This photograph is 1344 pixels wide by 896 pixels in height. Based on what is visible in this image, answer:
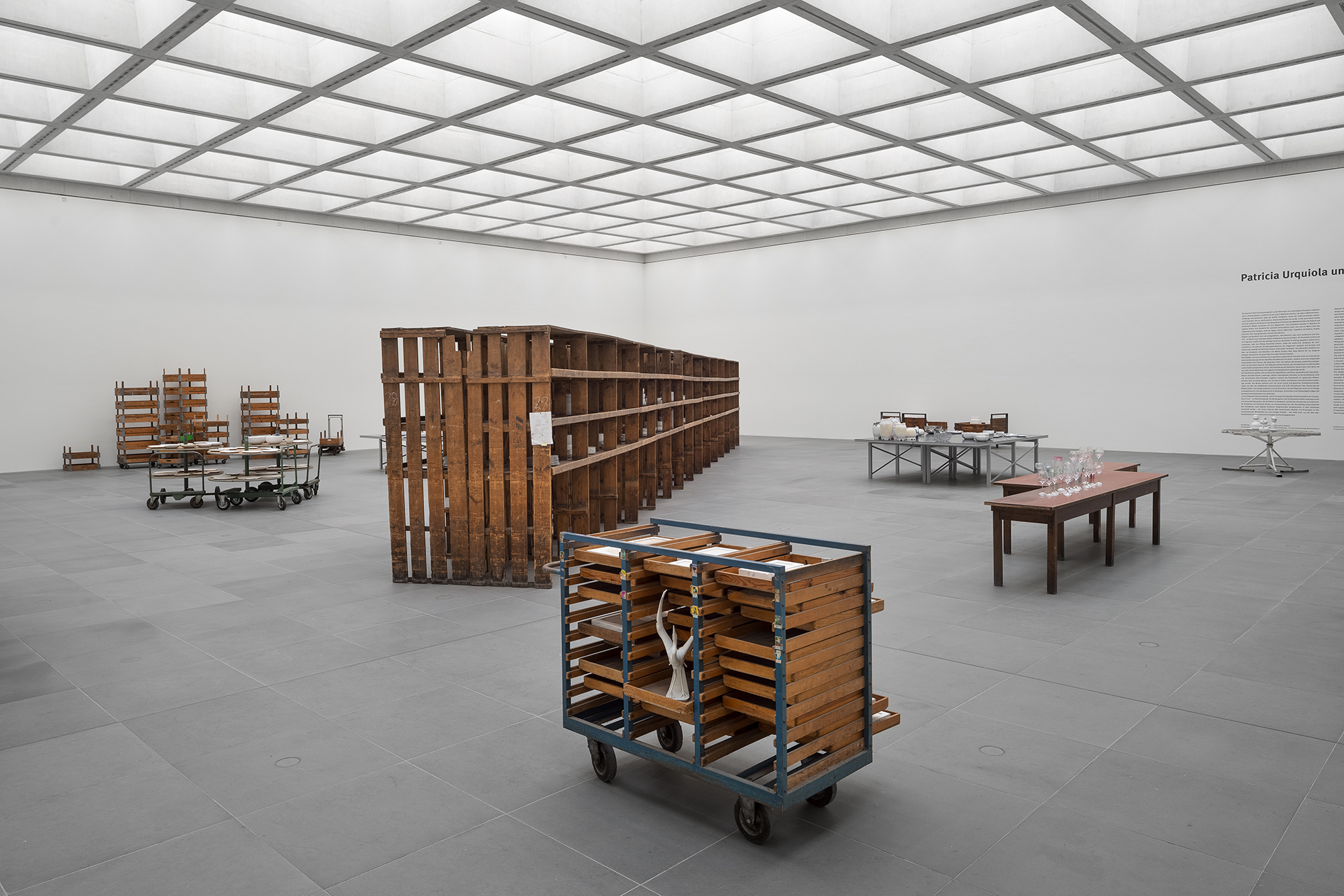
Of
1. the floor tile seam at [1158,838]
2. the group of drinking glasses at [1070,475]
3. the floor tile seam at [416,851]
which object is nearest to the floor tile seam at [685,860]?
the floor tile seam at [416,851]

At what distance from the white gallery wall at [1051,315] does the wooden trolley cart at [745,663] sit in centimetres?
1954

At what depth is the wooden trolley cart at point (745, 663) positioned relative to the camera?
133 inches

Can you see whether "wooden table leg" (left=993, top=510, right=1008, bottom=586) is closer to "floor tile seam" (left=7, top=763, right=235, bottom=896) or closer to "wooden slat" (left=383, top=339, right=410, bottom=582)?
"wooden slat" (left=383, top=339, right=410, bottom=582)

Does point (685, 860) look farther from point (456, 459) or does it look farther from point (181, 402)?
point (181, 402)

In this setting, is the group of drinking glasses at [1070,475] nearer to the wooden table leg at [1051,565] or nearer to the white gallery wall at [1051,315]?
the wooden table leg at [1051,565]

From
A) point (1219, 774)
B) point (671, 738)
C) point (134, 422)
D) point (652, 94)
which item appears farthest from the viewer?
point (134, 422)

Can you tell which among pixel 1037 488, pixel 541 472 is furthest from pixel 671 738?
pixel 1037 488

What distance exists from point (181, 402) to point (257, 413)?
1.96m

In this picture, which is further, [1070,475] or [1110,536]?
[1070,475]

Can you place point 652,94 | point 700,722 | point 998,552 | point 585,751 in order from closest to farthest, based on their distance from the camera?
1. point 700,722
2. point 585,751
3. point 998,552
4. point 652,94

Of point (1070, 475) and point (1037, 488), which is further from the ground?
point (1070, 475)

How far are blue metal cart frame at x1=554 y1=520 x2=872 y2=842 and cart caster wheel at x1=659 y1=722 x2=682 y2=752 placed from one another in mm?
217

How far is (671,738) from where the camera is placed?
13.6 ft

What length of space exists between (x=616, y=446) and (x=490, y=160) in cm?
922
